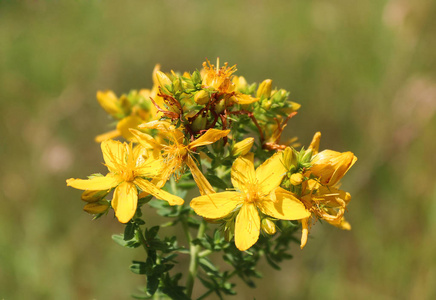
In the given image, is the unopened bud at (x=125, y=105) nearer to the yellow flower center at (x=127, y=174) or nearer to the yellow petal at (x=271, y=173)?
the yellow flower center at (x=127, y=174)

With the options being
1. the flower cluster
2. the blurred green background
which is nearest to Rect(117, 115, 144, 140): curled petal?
the flower cluster

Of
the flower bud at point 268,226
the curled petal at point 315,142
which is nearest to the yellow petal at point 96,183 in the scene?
the flower bud at point 268,226

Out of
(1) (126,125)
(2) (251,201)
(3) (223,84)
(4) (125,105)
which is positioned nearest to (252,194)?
(2) (251,201)

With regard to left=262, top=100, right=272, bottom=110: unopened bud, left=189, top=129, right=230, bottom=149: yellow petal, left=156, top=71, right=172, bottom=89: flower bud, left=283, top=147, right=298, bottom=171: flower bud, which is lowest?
left=283, top=147, right=298, bottom=171: flower bud

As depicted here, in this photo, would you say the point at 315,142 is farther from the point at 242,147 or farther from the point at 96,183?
the point at 96,183

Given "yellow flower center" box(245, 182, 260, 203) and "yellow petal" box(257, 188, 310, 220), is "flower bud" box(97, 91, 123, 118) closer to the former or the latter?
"yellow flower center" box(245, 182, 260, 203)
